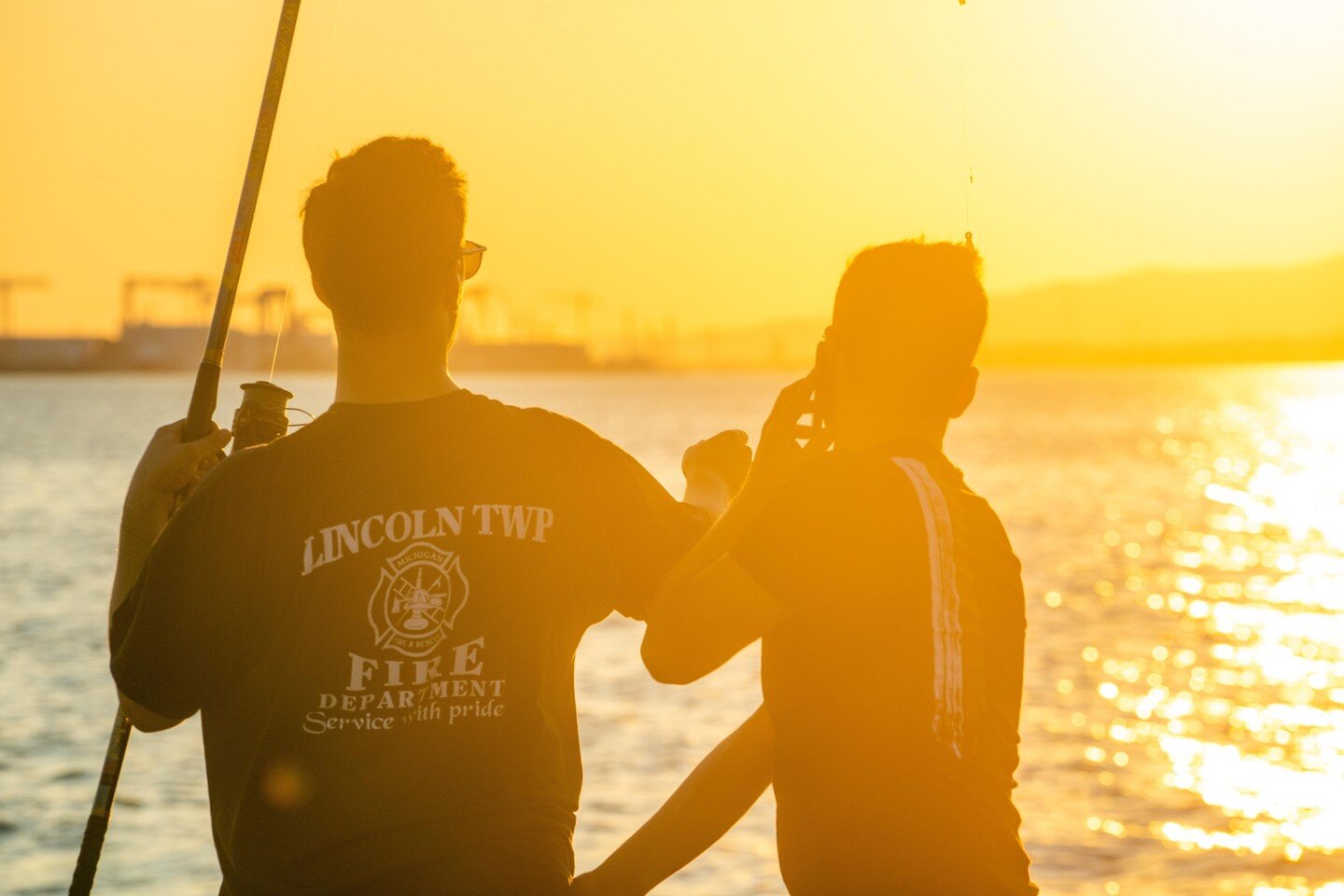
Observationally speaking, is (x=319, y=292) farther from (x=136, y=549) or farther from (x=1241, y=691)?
(x=1241, y=691)

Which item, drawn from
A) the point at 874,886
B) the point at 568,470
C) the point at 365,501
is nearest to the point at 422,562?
the point at 365,501

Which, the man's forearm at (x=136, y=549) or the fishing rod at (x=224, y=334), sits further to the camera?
the fishing rod at (x=224, y=334)

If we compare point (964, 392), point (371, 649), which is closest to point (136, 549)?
point (371, 649)

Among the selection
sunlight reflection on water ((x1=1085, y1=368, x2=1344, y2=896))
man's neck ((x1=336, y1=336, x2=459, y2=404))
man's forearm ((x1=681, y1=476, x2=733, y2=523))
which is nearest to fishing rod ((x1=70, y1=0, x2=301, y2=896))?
man's neck ((x1=336, y1=336, x2=459, y2=404))

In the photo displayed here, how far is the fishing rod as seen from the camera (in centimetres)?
279

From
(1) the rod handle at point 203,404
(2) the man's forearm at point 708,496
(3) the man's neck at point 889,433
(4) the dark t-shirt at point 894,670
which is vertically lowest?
(4) the dark t-shirt at point 894,670

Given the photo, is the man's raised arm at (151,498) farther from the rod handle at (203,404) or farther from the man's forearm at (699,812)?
the man's forearm at (699,812)

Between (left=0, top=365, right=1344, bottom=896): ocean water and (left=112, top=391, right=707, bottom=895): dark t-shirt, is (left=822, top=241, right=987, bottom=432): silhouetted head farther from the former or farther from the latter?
(left=0, top=365, right=1344, bottom=896): ocean water

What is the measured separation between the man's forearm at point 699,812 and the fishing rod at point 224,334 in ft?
2.79

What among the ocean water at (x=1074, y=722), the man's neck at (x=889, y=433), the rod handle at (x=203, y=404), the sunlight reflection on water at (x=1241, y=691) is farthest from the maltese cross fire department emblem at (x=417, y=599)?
the sunlight reflection on water at (x=1241, y=691)

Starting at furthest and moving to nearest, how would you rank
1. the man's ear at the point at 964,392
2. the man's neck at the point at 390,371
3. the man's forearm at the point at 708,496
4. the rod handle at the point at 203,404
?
the man's forearm at the point at 708,496
the rod handle at the point at 203,404
the man's ear at the point at 964,392
the man's neck at the point at 390,371

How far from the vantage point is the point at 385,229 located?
2.34m

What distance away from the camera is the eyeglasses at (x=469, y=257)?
8.04ft

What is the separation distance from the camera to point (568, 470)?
242 cm
